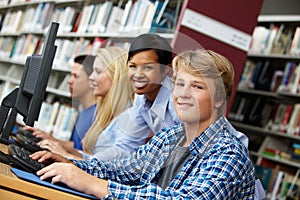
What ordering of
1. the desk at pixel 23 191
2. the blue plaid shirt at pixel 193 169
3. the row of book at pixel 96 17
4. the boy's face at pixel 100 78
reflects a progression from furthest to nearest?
the row of book at pixel 96 17 < the boy's face at pixel 100 78 < the blue plaid shirt at pixel 193 169 < the desk at pixel 23 191

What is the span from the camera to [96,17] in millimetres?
5520

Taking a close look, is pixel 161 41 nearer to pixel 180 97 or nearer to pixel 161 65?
pixel 161 65

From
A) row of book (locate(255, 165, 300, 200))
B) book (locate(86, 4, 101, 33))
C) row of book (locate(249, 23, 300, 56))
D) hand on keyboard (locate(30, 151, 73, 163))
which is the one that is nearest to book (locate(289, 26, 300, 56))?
row of book (locate(249, 23, 300, 56))

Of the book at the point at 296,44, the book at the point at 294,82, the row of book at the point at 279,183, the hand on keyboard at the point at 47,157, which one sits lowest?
the hand on keyboard at the point at 47,157

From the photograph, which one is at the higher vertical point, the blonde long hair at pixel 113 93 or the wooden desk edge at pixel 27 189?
the blonde long hair at pixel 113 93

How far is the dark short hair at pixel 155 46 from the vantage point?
1.96 meters

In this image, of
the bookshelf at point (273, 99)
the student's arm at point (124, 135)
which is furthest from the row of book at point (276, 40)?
the student's arm at point (124, 135)

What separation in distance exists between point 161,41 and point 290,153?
3.38 m

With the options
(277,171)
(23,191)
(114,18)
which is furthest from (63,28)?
(23,191)

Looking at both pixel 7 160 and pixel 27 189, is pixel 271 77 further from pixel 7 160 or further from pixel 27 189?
pixel 27 189

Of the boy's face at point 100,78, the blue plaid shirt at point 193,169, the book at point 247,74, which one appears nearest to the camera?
the blue plaid shirt at point 193,169

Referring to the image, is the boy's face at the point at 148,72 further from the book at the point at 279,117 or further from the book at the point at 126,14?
the book at the point at 279,117

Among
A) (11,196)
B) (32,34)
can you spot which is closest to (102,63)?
(11,196)

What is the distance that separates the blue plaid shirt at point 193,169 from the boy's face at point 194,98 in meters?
0.05
